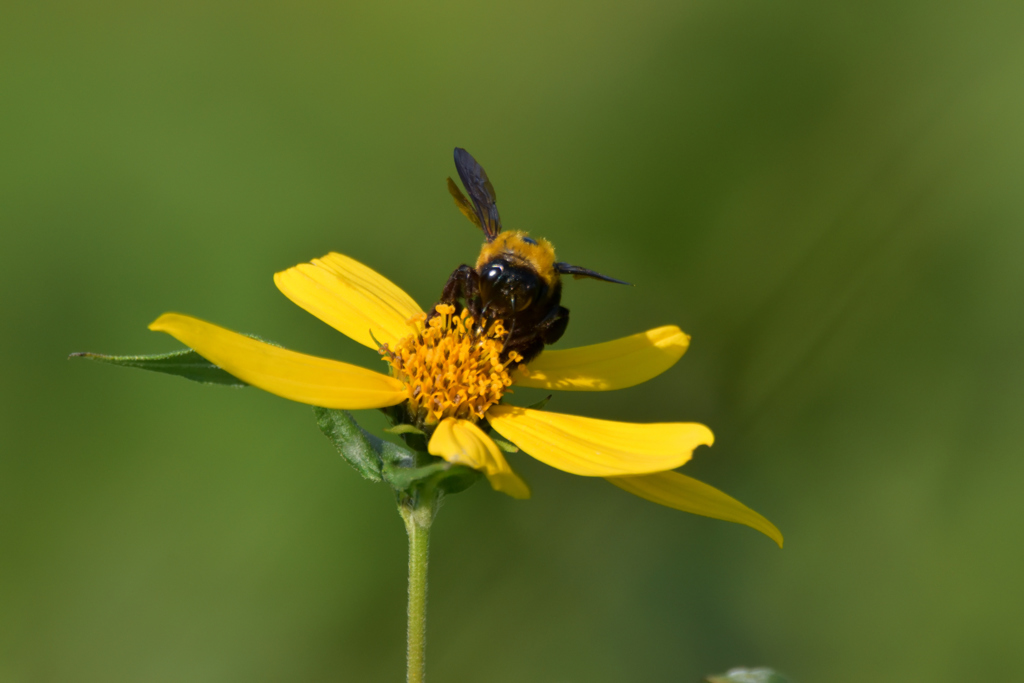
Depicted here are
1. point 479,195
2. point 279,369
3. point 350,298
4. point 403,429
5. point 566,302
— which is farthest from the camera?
point 566,302

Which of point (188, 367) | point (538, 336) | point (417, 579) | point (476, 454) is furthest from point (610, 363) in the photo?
point (188, 367)

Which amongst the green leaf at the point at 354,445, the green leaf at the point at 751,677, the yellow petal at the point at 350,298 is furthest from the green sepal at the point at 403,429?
the green leaf at the point at 751,677

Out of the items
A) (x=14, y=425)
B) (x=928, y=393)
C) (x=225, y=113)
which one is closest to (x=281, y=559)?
(x=14, y=425)

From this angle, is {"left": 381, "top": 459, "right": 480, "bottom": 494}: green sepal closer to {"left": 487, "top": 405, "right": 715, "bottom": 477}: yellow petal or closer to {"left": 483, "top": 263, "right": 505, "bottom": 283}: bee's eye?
{"left": 487, "top": 405, "right": 715, "bottom": 477}: yellow petal

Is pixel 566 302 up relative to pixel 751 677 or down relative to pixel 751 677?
up

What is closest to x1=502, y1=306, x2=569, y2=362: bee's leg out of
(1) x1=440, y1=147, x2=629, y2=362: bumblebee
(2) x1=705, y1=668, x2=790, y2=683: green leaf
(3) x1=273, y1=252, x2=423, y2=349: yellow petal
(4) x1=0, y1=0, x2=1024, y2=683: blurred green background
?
(1) x1=440, y1=147, x2=629, y2=362: bumblebee

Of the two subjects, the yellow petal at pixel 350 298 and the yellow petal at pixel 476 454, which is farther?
the yellow petal at pixel 350 298

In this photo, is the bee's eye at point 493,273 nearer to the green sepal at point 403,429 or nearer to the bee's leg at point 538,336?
the bee's leg at point 538,336

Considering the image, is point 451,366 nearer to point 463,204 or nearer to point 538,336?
point 538,336
